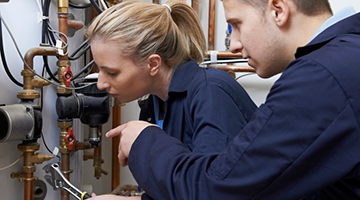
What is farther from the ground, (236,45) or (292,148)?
(236,45)

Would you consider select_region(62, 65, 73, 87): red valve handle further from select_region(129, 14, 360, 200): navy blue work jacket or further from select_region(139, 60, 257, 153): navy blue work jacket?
select_region(129, 14, 360, 200): navy blue work jacket

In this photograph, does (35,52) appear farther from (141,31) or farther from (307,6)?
(307,6)

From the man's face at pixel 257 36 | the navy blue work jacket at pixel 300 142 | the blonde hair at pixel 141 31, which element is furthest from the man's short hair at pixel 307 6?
the blonde hair at pixel 141 31

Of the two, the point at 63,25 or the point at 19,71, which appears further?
the point at 63,25

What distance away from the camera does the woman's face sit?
0.92 metres

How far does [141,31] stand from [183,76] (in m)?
0.18

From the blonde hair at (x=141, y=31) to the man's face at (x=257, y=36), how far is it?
0.35 meters

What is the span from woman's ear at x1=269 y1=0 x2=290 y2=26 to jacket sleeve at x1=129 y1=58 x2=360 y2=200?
0.15 metres

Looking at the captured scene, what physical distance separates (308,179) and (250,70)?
52.7 inches

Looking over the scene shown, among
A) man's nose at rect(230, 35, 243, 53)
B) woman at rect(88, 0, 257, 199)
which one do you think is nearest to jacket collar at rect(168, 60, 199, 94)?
woman at rect(88, 0, 257, 199)

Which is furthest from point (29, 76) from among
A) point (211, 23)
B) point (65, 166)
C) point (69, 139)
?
point (211, 23)

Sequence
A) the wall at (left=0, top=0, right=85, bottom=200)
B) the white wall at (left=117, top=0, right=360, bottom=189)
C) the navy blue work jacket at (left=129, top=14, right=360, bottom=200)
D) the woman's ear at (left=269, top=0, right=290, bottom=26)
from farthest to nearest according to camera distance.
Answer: the white wall at (left=117, top=0, right=360, bottom=189) → the wall at (left=0, top=0, right=85, bottom=200) → the woman's ear at (left=269, top=0, right=290, bottom=26) → the navy blue work jacket at (left=129, top=14, right=360, bottom=200)

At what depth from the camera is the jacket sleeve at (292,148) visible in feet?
1.25

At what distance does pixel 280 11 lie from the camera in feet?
1.81
